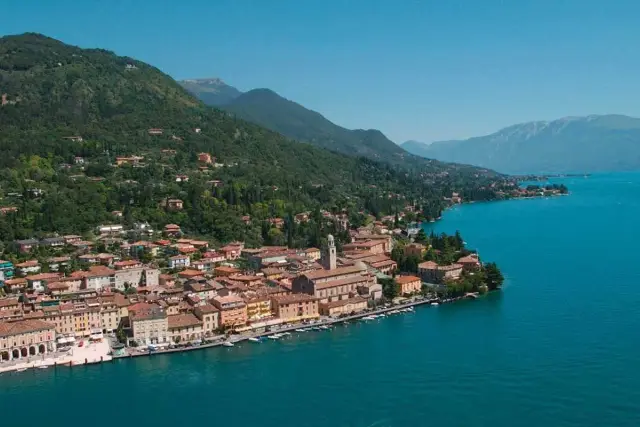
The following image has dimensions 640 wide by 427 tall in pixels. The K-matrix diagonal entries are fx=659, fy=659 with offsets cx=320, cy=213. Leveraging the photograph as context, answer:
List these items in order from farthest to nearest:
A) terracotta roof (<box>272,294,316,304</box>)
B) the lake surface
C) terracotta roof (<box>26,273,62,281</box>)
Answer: terracotta roof (<box>26,273,62,281</box>)
terracotta roof (<box>272,294,316,304</box>)
the lake surface

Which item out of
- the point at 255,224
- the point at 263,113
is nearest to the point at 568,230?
the point at 255,224

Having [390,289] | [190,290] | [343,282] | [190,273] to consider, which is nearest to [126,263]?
[190,273]

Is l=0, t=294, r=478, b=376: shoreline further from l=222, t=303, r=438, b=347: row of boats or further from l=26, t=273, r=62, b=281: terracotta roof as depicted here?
l=26, t=273, r=62, b=281: terracotta roof

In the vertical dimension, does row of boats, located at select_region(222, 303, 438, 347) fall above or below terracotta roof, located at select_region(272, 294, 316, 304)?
below

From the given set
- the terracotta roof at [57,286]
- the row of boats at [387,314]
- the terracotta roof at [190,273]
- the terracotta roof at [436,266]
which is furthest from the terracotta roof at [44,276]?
the terracotta roof at [436,266]

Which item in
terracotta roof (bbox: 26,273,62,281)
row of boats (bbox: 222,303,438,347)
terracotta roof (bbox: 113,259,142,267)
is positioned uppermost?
terracotta roof (bbox: 113,259,142,267)

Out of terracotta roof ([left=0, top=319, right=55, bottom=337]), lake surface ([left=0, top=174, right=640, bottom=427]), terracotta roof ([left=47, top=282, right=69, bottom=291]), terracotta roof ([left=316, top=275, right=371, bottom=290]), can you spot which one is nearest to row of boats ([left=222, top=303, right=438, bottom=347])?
lake surface ([left=0, top=174, right=640, bottom=427])

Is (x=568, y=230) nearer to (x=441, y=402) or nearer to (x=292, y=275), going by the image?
(x=292, y=275)

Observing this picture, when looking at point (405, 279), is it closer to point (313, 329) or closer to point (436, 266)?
point (436, 266)
